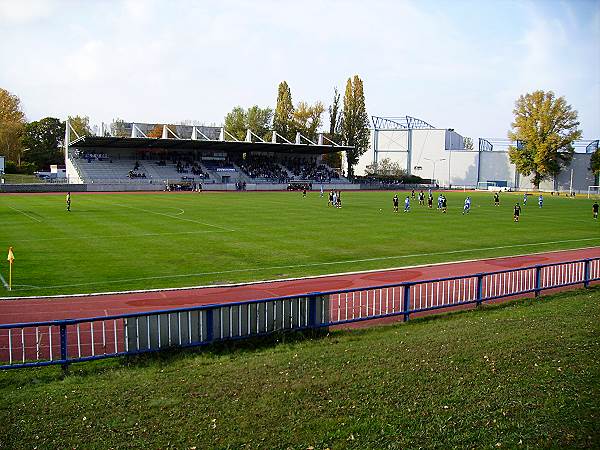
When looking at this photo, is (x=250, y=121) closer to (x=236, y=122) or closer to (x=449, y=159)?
(x=236, y=122)

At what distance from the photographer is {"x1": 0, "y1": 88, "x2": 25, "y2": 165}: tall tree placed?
101 m

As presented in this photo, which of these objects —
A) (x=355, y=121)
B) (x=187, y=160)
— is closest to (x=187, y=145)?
(x=187, y=160)

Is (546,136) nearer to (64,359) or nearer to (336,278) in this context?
(336,278)

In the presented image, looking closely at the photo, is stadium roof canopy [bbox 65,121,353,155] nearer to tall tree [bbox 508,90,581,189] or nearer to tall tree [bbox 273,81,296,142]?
tall tree [bbox 273,81,296,142]

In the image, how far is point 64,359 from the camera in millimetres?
10250

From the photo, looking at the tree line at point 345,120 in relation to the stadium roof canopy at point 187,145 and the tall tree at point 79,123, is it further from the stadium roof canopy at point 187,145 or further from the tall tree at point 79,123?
the tall tree at point 79,123

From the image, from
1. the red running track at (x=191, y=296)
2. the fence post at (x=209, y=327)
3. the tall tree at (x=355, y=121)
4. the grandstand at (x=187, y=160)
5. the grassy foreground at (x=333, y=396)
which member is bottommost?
the red running track at (x=191, y=296)

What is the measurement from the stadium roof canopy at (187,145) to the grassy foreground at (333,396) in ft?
239

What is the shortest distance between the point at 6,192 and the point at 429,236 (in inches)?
2182

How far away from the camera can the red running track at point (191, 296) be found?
15.1m

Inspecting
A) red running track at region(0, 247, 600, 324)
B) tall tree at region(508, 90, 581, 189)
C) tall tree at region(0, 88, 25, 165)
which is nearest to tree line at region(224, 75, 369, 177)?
tall tree at region(508, 90, 581, 189)

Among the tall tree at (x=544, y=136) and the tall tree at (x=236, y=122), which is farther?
the tall tree at (x=236, y=122)

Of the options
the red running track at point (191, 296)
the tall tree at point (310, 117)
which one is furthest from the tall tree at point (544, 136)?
the red running track at point (191, 296)

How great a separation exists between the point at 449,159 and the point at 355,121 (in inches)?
848
